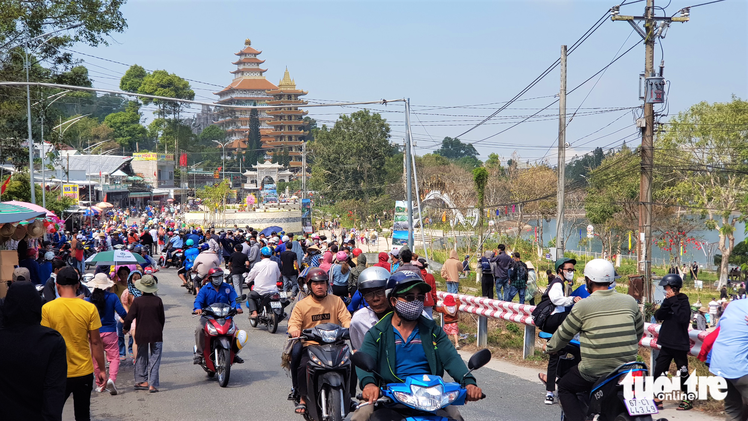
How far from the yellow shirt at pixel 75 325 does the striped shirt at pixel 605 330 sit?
4.22 metres

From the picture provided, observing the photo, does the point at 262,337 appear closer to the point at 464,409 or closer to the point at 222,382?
the point at 222,382

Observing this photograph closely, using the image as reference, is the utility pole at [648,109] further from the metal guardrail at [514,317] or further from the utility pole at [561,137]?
the metal guardrail at [514,317]

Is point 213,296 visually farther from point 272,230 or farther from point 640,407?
point 272,230

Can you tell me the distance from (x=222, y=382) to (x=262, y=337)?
4.26 meters

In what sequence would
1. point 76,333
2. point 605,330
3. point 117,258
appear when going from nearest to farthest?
point 605,330
point 76,333
point 117,258

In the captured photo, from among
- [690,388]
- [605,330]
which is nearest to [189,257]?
[690,388]

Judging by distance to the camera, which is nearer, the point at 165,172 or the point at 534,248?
the point at 534,248

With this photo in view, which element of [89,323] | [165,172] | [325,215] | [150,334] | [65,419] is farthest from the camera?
[165,172]

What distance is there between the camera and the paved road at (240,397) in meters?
8.00

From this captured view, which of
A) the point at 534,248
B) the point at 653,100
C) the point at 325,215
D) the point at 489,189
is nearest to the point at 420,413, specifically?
the point at 653,100

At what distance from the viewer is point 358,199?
68500 millimetres

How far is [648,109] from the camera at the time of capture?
20.2 metres

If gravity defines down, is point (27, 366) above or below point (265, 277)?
above

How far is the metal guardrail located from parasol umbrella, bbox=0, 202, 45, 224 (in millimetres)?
7897
